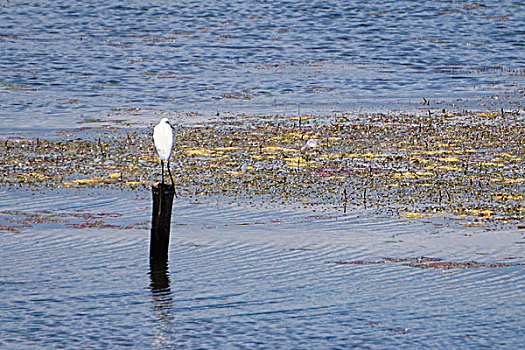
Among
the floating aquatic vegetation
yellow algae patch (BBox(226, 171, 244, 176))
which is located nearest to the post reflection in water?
the floating aquatic vegetation

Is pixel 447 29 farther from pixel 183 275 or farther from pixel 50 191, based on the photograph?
pixel 183 275

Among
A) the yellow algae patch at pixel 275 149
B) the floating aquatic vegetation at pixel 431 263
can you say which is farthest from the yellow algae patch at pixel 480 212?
the yellow algae patch at pixel 275 149

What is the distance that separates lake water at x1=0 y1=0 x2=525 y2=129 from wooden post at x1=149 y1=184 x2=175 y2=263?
11511 millimetres

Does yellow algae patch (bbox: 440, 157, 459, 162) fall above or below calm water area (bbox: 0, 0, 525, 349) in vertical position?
above

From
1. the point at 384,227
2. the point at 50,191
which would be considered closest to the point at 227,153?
the point at 50,191

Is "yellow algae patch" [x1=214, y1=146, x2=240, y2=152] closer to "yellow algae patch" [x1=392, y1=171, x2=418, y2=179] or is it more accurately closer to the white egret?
"yellow algae patch" [x1=392, y1=171, x2=418, y2=179]

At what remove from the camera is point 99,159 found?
1734cm

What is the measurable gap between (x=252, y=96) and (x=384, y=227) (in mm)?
15884

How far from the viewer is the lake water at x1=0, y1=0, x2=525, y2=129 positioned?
87.4 feet

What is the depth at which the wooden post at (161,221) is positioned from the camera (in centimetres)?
1066

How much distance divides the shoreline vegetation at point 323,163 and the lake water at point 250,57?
3224 mm

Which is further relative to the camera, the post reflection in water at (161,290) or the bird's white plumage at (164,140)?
the bird's white plumage at (164,140)

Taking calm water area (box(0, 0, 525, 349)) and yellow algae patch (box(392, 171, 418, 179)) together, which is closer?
calm water area (box(0, 0, 525, 349))

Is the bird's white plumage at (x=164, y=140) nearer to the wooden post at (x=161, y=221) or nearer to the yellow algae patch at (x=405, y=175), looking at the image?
the wooden post at (x=161, y=221)
